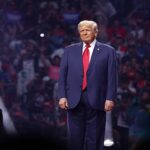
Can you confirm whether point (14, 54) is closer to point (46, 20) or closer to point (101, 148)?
point (46, 20)

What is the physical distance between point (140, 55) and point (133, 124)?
1.15m

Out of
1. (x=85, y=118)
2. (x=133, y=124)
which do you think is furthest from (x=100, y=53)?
(x=133, y=124)

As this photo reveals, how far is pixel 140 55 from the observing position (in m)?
7.42

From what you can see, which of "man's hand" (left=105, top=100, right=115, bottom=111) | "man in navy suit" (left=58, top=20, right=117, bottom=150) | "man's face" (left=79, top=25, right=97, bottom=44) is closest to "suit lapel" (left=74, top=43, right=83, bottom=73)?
"man in navy suit" (left=58, top=20, right=117, bottom=150)

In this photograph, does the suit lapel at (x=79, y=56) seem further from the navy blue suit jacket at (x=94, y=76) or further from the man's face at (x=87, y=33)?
the man's face at (x=87, y=33)

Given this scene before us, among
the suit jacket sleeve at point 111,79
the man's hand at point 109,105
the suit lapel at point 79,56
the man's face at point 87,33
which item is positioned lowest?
the man's hand at point 109,105

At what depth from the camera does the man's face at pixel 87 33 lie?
3.98m

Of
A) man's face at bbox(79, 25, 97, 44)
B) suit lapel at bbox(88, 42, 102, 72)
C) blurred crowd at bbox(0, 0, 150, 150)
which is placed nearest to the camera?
man's face at bbox(79, 25, 97, 44)

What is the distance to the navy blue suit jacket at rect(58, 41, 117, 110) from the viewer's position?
4.07m

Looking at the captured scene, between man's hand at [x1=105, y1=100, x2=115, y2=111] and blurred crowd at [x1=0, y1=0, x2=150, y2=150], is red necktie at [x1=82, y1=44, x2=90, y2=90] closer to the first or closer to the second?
man's hand at [x1=105, y1=100, x2=115, y2=111]

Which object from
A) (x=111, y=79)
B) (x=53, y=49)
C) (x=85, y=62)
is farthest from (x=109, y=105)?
(x=53, y=49)

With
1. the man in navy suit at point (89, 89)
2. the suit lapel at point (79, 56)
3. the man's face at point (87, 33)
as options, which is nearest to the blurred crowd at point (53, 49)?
the man in navy suit at point (89, 89)

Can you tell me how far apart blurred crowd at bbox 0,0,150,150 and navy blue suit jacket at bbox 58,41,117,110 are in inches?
107

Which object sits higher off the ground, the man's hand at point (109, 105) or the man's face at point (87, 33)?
the man's face at point (87, 33)
